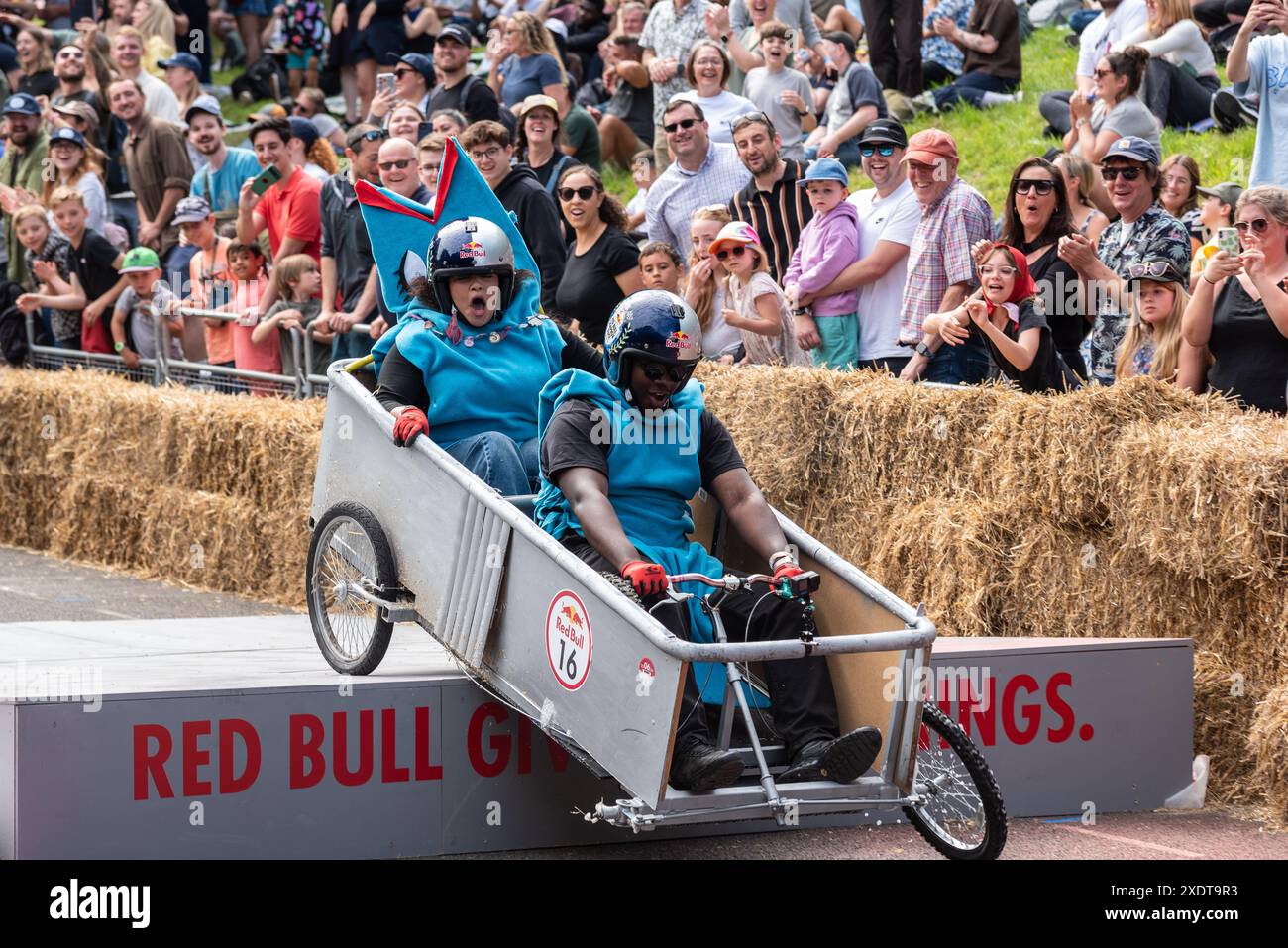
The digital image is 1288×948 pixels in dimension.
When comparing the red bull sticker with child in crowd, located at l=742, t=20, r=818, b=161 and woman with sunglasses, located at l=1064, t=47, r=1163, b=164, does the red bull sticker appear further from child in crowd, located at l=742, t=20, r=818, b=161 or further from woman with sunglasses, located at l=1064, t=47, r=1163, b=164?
child in crowd, located at l=742, t=20, r=818, b=161

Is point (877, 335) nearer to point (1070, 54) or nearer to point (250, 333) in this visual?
point (250, 333)

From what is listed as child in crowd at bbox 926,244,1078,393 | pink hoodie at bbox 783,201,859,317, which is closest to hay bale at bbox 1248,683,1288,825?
child in crowd at bbox 926,244,1078,393

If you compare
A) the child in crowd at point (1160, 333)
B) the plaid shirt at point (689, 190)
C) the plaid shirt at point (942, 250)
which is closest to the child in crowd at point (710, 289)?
the plaid shirt at point (942, 250)

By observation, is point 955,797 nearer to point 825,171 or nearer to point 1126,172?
point 1126,172

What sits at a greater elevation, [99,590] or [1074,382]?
[1074,382]

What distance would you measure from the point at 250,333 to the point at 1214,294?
23.7 feet

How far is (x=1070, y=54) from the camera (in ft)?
55.3

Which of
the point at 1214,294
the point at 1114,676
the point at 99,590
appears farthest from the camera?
the point at 99,590

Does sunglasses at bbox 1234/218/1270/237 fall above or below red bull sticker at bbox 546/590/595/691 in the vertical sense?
above

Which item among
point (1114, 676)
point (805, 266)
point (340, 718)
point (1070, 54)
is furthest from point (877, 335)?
point (1070, 54)

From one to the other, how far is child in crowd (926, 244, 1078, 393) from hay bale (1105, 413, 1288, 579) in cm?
99

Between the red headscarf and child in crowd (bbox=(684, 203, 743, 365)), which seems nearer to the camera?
the red headscarf

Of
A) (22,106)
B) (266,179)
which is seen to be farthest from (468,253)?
(22,106)

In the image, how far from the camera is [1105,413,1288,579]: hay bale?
6.79 metres
